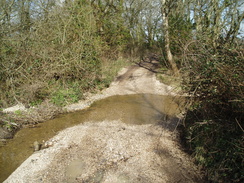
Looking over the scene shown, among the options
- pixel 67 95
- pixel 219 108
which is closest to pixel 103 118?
pixel 67 95

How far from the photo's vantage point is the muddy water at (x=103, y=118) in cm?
531

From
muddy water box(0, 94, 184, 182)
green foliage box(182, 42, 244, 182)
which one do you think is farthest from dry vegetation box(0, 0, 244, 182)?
muddy water box(0, 94, 184, 182)

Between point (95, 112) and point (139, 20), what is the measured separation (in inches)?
802

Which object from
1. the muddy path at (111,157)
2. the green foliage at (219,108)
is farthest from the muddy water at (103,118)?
the green foliage at (219,108)

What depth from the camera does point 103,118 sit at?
311 inches

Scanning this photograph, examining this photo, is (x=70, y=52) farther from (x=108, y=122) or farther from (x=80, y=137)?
(x=80, y=137)

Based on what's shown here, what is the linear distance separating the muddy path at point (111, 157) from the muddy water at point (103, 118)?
38 cm

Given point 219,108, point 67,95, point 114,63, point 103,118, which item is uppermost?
point 114,63

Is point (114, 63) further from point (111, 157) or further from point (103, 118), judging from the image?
point (111, 157)

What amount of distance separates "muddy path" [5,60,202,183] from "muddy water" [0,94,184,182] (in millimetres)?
382

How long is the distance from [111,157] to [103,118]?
3.35 metres

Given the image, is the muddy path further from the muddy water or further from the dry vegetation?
the dry vegetation

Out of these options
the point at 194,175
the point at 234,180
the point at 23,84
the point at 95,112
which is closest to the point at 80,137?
the point at 95,112

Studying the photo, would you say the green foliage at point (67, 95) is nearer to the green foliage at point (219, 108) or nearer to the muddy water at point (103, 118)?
the muddy water at point (103, 118)
